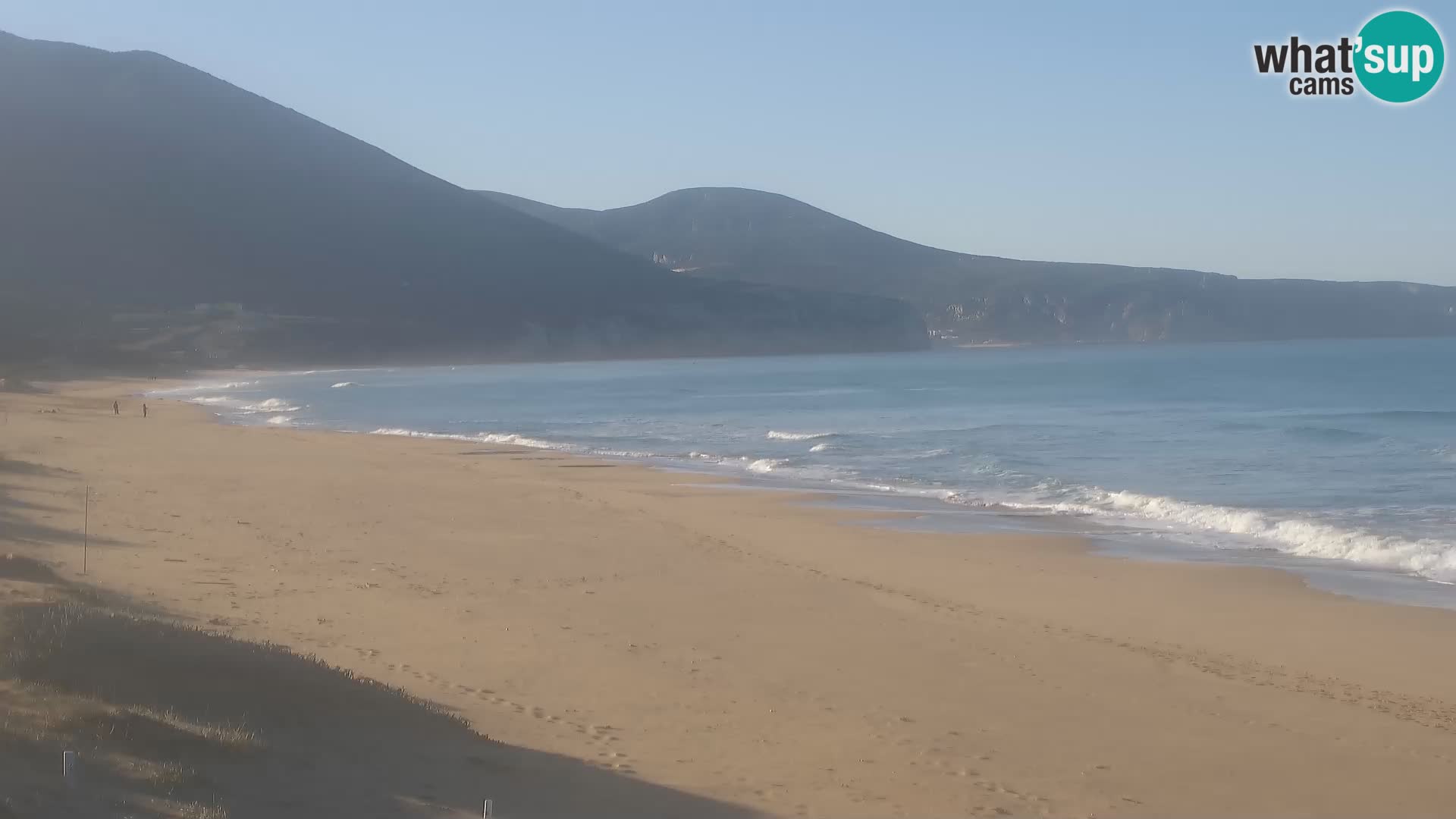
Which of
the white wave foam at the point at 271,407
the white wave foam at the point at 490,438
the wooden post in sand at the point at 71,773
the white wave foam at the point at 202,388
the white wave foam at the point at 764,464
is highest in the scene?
the white wave foam at the point at 202,388

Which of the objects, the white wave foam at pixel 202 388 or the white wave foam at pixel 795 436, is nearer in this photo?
the white wave foam at pixel 795 436

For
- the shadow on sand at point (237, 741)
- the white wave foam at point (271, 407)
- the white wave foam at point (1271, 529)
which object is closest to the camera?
the shadow on sand at point (237, 741)

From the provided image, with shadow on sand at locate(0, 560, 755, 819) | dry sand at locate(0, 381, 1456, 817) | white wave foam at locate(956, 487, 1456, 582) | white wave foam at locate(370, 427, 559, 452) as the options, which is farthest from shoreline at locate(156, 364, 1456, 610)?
shadow on sand at locate(0, 560, 755, 819)

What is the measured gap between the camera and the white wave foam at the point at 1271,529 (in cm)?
1441

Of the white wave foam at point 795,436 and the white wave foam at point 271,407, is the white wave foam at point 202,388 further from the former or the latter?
the white wave foam at point 795,436

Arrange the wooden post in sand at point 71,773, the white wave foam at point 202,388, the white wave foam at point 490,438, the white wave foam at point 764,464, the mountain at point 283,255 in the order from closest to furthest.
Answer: the wooden post in sand at point 71,773 < the white wave foam at point 764,464 < the white wave foam at point 490,438 < the white wave foam at point 202,388 < the mountain at point 283,255

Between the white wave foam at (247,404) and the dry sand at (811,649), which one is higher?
the white wave foam at (247,404)

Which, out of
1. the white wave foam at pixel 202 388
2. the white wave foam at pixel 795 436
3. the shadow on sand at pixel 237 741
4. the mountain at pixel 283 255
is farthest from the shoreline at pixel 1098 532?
the mountain at pixel 283 255

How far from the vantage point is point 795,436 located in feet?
111

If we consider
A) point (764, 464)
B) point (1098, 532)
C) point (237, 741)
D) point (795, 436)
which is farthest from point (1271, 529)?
point (795, 436)

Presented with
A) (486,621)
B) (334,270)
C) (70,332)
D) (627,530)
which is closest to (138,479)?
(627,530)

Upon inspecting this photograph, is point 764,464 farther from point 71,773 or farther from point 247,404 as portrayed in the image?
point 247,404

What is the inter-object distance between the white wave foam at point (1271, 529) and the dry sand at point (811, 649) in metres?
Answer: 1.81

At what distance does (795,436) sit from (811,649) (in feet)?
78.9
